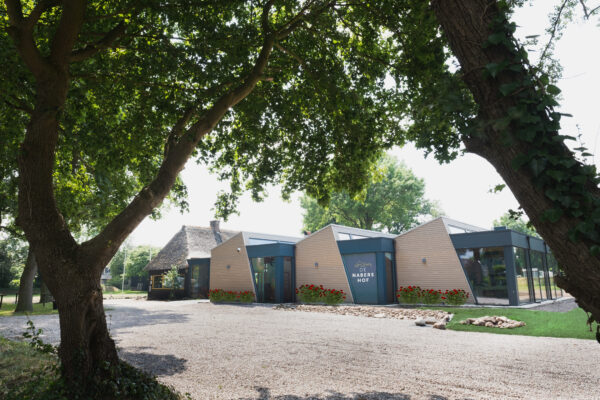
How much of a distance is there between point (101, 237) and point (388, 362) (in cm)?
502

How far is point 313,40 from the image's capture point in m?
7.33

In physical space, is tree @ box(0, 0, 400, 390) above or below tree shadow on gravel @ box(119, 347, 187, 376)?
above

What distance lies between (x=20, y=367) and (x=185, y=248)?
2686 cm

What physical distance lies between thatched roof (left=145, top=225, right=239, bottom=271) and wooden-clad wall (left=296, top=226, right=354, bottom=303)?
12.5 meters

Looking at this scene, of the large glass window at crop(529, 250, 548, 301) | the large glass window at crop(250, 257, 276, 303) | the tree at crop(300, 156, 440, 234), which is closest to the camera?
the large glass window at crop(529, 250, 548, 301)

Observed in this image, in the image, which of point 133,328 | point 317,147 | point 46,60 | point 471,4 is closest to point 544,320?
point 317,147

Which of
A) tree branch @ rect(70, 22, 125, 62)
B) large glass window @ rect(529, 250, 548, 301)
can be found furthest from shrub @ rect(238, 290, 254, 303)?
tree branch @ rect(70, 22, 125, 62)

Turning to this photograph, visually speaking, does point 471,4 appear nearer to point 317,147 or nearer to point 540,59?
point 540,59

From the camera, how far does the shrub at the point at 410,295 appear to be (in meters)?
17.7

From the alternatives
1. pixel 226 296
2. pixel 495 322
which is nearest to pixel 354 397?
pixel 495 322

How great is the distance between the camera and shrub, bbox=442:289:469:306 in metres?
16.3

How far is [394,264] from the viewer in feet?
64.2

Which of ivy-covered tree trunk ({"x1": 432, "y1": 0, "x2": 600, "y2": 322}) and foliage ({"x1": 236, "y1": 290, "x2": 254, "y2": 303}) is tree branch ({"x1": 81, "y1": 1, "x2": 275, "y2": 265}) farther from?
foliage ({"x1": 236, "y1": 290, "x2": 254, "y2": 303})

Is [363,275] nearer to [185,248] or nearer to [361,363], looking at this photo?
[361,363]
